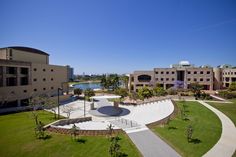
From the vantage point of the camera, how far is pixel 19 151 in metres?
18.0

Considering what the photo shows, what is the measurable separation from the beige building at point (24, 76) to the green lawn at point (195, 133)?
119ft

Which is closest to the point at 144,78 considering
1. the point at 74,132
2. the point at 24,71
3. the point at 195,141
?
the point at 24,71

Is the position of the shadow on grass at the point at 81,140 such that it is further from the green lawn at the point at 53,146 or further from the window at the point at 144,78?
the window at the point at 144,78

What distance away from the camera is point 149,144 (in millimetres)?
19188

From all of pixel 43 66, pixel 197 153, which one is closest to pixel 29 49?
pixel 43 66

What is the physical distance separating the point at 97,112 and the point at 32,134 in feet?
47.2

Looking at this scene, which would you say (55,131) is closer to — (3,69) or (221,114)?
(3,69)

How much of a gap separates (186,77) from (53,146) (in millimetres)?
69366

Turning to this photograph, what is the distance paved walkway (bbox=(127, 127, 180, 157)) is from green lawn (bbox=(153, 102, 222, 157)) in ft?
3.08

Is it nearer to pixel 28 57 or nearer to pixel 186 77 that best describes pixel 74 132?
pixel 28 57

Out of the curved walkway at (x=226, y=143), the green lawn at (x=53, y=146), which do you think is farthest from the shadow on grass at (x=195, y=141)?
the green lawn at (x=53, y=146)

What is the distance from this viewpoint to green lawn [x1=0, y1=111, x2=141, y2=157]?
57.3 ft

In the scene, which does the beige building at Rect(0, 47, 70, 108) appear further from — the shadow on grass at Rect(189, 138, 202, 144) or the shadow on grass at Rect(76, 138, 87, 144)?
the shadow on grass at Rect(189, 138, 202, 144)

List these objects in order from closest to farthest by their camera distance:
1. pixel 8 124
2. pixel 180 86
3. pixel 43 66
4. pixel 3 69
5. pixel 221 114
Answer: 1. pixel 8 124
2. pixel 221 114
3. pixel 3 69
4. pixel 43 66
5. pixel 180 86
